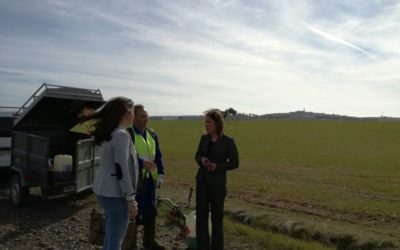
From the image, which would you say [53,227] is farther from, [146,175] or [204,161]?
[204,161]

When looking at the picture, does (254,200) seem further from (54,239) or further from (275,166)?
(275,166)

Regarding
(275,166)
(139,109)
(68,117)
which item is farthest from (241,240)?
(275,166)

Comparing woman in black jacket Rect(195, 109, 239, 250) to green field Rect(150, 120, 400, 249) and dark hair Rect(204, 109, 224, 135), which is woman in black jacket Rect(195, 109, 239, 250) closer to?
dark hair Rect(204, 109, 224, 135)

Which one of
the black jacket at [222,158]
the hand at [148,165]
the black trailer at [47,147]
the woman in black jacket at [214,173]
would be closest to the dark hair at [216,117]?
the woman in black jacket at [214,173]

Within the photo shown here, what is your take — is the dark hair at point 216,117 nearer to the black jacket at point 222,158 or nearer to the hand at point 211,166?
the black jacket at point 222,158

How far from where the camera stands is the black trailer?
363 inches

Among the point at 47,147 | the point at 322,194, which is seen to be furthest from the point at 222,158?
the point at 322,194

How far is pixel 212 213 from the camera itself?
20.3 ft

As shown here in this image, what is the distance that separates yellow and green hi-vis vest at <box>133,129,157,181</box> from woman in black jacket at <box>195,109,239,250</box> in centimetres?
83

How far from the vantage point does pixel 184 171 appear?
770 inches

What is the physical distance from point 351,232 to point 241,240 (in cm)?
194

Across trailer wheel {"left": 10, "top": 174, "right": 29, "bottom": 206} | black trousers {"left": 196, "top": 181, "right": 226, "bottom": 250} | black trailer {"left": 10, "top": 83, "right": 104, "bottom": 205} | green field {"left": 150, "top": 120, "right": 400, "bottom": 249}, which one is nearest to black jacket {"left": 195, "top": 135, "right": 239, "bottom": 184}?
black trousers {"left": 196, "top": 181, "right": 226, "bottom": 250}

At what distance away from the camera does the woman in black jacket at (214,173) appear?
6094 millimetres

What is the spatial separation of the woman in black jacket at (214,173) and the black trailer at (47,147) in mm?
3731
